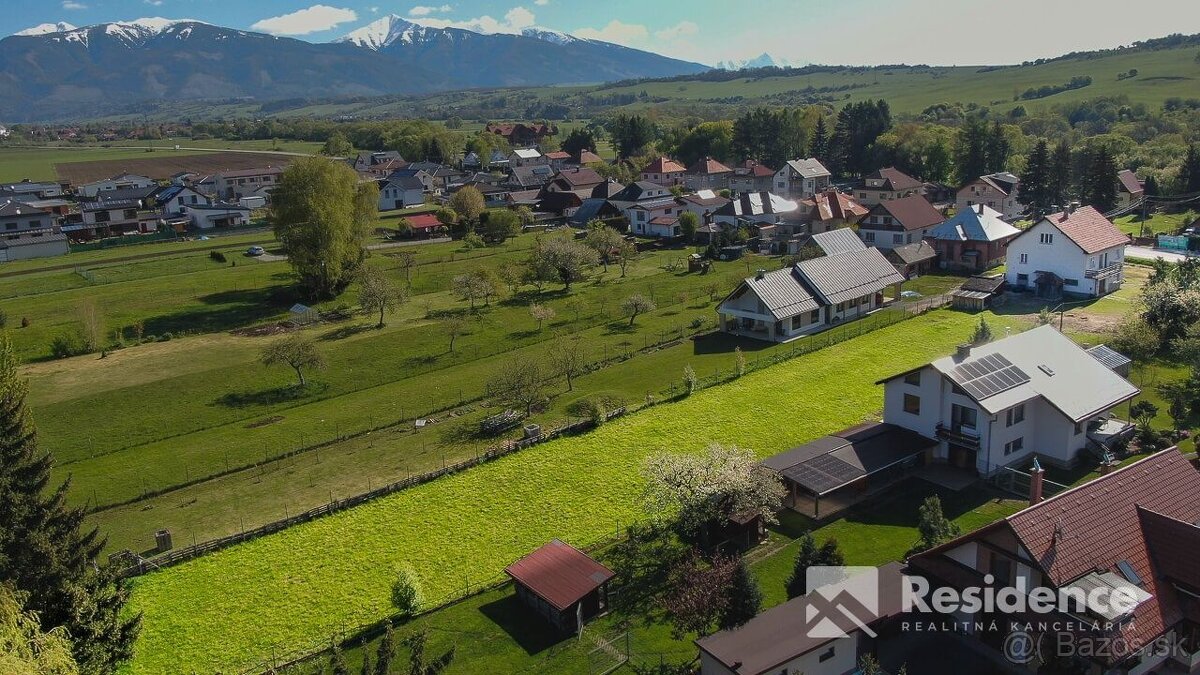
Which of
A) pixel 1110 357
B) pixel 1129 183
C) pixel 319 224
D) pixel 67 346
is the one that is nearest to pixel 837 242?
pixel 1110 357

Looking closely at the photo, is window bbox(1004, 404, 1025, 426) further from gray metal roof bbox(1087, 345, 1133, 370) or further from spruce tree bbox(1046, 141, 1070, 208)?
spruce tree bbox(1046, 141, 1070, 208)

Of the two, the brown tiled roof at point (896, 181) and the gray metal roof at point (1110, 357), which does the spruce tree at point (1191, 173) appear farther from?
the gray metal roof at point (1110, 357)

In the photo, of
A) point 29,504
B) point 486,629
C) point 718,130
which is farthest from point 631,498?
point 718,130

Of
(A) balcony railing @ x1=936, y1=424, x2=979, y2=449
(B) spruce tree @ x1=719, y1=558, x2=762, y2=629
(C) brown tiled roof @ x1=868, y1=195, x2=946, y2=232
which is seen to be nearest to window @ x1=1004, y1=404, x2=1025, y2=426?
(A) balcony railing @ x1=936, y1=424, x2=979, y2=449

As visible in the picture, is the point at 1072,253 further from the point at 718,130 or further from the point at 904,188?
the point at 718,130

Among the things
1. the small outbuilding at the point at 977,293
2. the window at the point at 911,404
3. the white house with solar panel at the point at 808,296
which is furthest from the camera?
the small outbuilding at the point at 977,293

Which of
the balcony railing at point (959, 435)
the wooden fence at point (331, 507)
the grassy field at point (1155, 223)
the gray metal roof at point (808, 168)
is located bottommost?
the wooden fence at point (331, 507)

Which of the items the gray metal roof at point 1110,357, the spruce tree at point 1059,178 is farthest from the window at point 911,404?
the spruce tree at point 1059,178
